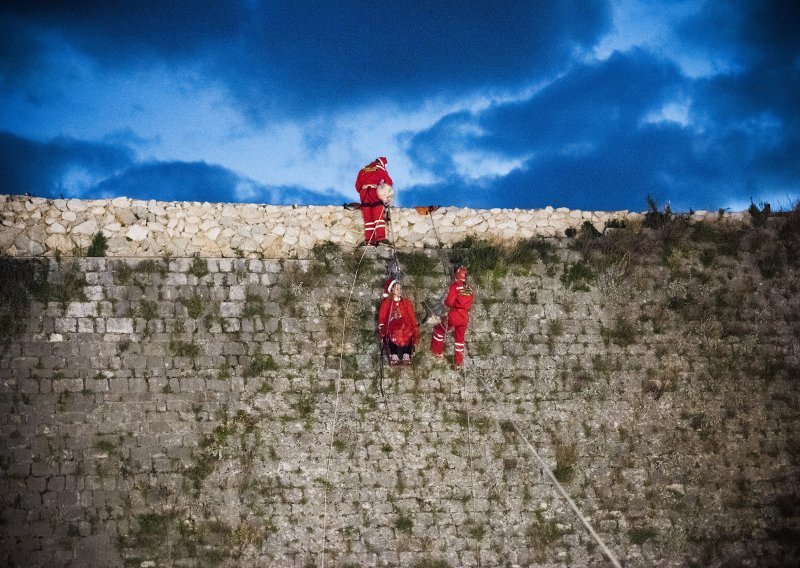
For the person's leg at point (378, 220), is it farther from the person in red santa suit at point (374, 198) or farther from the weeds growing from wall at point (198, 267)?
the weeds growing from wall at point (198, 267)

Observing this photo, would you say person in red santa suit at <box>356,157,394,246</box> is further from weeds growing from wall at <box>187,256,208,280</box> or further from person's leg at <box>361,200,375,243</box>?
weeds growing from wall at <box>187,256,208,280</box>

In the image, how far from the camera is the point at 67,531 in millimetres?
9484

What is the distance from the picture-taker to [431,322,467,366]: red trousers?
10.5m

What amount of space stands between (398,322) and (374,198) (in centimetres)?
186

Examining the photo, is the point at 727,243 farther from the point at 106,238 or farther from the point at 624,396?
the point at 106,238

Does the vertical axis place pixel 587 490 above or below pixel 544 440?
below

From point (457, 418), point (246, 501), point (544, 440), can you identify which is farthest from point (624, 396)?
point (246, 501)

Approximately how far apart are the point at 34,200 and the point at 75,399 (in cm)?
269

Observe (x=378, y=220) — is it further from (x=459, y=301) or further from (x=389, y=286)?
(x=459, y=301)

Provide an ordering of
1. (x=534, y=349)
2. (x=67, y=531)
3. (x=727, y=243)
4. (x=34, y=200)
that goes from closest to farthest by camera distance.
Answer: (x=67, y=531)
(x=34, y=200)
(x=534, y=349)
(x=727, y=243)

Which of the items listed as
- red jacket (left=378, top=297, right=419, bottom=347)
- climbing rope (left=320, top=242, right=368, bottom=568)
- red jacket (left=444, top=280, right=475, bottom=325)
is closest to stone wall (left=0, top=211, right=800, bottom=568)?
climbing rope (left=320, top=242, right=368, bottom=568)

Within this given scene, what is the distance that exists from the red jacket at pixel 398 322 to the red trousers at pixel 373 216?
3.52ft


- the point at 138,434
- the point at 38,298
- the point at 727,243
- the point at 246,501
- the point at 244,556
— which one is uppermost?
the point at 727,243

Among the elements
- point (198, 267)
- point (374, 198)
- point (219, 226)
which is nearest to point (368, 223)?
point (374, 198)
